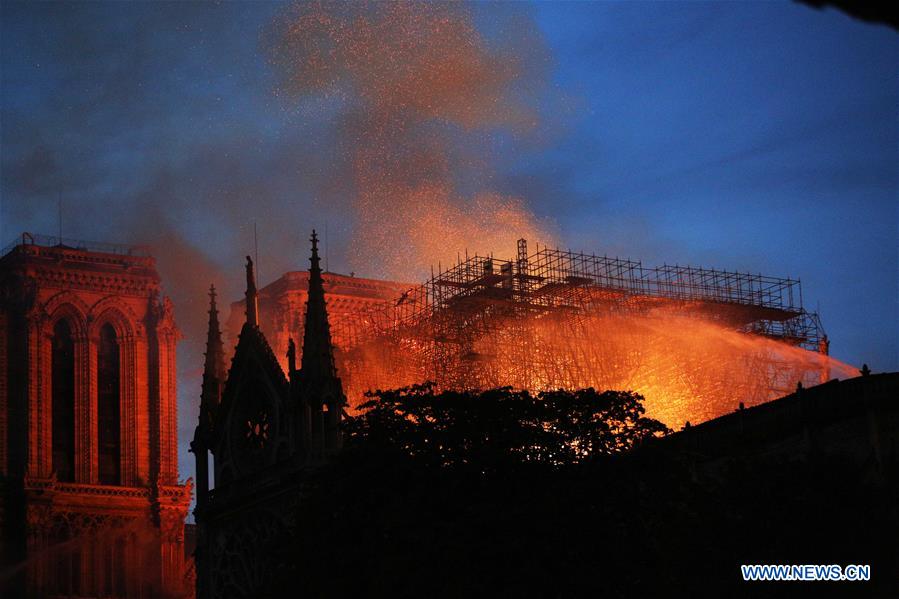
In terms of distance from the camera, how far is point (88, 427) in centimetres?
12269

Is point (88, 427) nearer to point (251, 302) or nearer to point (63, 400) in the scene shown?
point (63, 400)

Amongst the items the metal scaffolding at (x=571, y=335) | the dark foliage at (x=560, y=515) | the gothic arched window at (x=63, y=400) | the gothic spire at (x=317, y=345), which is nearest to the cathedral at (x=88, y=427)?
the gothic arched window at (x=63, y=400)

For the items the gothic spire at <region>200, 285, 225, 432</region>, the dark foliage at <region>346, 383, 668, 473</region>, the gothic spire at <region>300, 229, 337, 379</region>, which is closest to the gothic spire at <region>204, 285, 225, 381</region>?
the gothic spire at <region>200, 285, 225, 432</region>

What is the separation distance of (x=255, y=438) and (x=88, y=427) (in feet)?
164

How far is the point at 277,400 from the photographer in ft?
240

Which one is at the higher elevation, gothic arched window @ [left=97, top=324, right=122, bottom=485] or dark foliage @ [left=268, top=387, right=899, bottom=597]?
gothic arched window @ [left=97, top=324, right=122, bottom=485]

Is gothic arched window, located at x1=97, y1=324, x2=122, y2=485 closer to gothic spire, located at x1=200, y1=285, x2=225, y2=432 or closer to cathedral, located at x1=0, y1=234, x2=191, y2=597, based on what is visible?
cathedral, located at x1=0, y1=234, x2=191, y2=597

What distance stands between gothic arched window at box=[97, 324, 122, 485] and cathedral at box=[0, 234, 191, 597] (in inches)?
3.3

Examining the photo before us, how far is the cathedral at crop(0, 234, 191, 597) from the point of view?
119000mm

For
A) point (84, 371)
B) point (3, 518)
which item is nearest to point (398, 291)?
point (84, 371)

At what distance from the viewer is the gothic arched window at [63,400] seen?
403 ft

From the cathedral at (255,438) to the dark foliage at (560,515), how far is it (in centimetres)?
1678

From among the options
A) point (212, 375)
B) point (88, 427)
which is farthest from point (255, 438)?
point (88, 427)

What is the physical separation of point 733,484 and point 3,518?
80.1 metres
